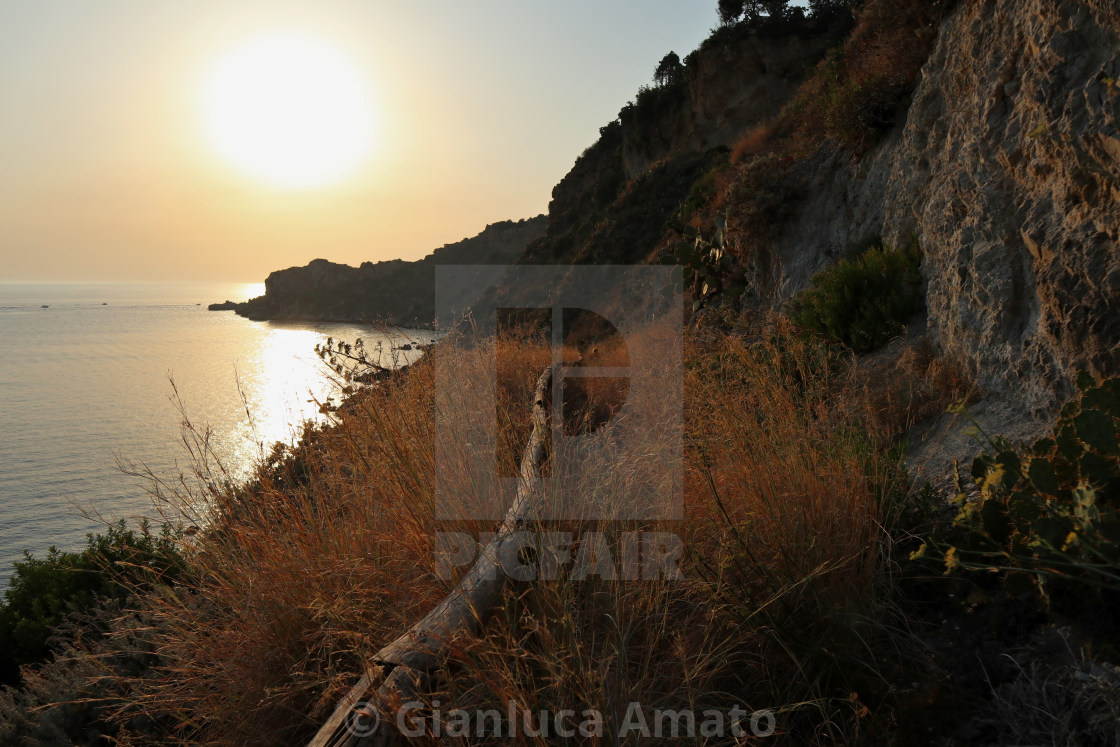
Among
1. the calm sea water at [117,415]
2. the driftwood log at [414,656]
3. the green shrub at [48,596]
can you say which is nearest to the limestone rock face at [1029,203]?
the driftwood log at [414,656]

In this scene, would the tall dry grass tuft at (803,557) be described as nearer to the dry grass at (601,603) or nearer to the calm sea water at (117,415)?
the dry grass at (601,603)

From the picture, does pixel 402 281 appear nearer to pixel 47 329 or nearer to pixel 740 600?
pixel 47 329

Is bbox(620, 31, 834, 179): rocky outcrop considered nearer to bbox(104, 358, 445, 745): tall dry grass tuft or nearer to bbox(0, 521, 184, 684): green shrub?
bbox(104, 358, 445, 745): tall dry grass tuft

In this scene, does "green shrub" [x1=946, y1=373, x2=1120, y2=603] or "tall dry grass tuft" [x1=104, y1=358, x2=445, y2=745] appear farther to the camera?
"tall dry grass tuft" [x1=104, y1=358, x2=445, y2=745]

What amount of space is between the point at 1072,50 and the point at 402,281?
53437 mm

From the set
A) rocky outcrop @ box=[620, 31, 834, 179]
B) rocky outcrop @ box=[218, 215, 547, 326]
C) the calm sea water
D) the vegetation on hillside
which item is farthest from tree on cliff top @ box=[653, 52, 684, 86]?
the vegetation on hillside

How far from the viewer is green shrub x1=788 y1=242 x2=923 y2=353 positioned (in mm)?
5816

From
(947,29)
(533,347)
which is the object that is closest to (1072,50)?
(947,29)

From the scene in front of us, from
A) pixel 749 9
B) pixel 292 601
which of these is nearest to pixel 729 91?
pixel 749 9

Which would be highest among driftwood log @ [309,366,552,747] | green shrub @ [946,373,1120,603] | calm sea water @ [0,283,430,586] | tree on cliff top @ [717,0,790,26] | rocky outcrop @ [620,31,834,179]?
tree on cliff top @ [717,0,790,26]

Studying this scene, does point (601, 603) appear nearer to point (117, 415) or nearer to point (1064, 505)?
point (1064, 505)

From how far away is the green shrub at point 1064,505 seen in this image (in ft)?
6.21

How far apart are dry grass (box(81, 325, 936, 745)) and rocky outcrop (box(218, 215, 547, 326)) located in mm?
38253

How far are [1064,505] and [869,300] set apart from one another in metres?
4.45
